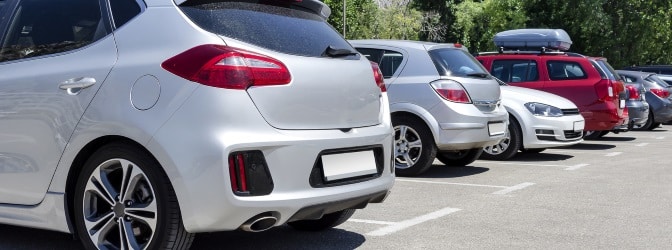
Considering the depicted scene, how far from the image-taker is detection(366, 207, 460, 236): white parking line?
5699mm

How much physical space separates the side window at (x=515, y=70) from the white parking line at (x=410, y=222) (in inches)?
270

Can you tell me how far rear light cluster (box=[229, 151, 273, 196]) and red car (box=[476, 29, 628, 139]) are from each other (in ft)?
31.4

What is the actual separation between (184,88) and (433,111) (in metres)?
4.89

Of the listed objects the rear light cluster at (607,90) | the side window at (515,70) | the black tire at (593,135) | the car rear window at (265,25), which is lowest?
the black tire at (593,135)

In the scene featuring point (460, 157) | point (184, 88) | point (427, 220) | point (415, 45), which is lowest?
point (460, 157)

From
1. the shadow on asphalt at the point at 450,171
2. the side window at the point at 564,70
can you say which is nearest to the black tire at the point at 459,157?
the shadow on asphalt at the point at 450,171

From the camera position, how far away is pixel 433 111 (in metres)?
8.70

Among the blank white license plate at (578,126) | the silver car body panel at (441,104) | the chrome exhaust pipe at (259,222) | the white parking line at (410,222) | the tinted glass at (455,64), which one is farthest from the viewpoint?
the blank white license plate at (578,126)

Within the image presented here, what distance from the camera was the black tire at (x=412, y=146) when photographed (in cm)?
884

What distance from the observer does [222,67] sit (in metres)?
4.12

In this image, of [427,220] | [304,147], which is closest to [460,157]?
[427,220]

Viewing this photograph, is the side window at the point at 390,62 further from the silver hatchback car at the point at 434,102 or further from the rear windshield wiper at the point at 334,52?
the rear windshield wiper at the point at 334,52

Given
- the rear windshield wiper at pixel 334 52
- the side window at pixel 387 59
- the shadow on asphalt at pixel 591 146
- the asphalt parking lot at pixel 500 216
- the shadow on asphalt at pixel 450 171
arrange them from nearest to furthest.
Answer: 1. the rear windshield wiper at pixel 334 52
2. the asphalt parking lot at pixel 500 216
3. the side window at pixel 387 59
4. the shadow on asphalt at pixel 450 171
5. the shadow on asphalt at pixel 591 146

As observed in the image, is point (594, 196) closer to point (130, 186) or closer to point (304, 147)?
point (304, 147)
